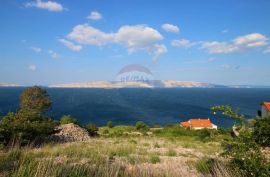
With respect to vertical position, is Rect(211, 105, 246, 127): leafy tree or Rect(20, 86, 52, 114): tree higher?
Rect(211, 105, 246, 127): leafy tree

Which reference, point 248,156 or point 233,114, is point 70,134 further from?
point 248,156

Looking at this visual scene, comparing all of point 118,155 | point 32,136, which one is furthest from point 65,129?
point 118,155

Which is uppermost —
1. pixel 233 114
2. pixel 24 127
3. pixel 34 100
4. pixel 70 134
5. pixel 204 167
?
pixel 233 114

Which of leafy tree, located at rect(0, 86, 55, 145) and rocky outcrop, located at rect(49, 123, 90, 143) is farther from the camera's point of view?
rocky outcrop, located at rect(49, 123, 90, 143)

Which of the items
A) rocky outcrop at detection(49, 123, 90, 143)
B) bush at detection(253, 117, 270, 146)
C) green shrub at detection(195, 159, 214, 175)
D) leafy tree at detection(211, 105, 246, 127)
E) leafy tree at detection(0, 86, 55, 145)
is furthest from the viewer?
→ rocky outcrop at detection(49, 123, 90, 143)

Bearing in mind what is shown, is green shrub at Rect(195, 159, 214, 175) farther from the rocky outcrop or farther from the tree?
the tree

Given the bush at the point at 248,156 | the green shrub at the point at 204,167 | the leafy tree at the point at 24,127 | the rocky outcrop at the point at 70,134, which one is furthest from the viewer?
the rocky outcrop at the point at 70,134

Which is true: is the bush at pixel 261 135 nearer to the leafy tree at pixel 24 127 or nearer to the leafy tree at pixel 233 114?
the leafy tree at pixel 233 114

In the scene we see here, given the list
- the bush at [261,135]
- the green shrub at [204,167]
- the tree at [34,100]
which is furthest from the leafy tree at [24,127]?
the tree at [34,100]

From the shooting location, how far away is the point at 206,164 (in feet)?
29.3

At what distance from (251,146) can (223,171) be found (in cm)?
79

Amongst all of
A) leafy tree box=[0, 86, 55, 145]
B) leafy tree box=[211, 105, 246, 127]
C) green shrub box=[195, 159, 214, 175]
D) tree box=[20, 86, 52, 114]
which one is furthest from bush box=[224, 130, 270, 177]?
tree box=[20, 86, 52, 114]

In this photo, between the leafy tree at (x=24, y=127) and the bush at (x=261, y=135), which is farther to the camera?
the leafy tree at (x=24, y=127)

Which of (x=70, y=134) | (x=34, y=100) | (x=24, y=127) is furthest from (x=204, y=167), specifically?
(x=34, y=100)
